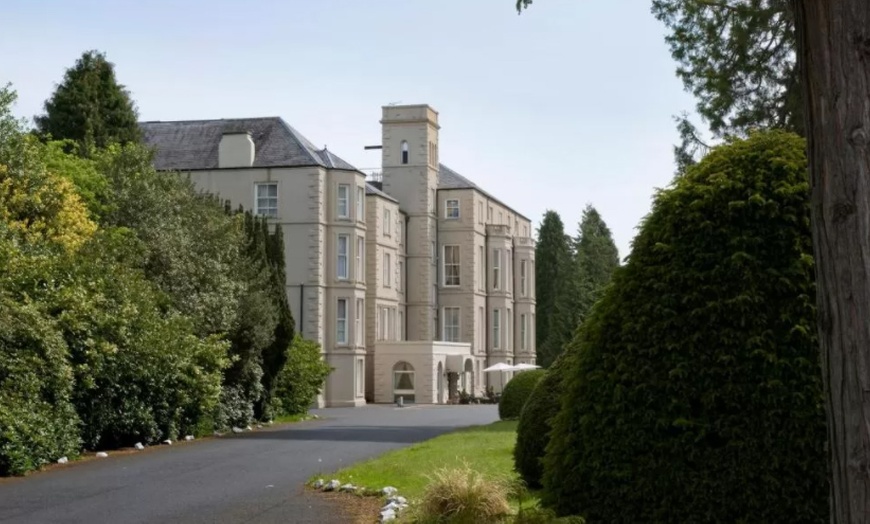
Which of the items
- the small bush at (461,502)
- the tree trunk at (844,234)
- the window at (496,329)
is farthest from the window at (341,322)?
the tree trunk at (844,234)

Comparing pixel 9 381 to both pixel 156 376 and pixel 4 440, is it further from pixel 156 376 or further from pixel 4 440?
pixel 156 376

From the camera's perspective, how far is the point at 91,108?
53.2 metres

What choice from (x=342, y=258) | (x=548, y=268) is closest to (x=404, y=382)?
(x=342, y=258)

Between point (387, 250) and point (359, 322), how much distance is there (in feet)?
23.1

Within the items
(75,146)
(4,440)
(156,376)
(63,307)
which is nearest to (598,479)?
(4,440)

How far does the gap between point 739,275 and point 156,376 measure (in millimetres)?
20378

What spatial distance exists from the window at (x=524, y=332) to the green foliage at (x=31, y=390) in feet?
205

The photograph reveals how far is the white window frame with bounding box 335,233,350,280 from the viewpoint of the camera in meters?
61.9

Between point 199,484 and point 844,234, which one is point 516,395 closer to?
point 199,484

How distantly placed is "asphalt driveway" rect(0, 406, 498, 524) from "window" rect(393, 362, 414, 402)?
37734mm

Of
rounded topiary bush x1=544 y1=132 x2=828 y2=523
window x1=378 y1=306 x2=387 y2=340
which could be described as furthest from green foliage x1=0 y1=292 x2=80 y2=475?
window x1=378 y1=306 x2=387 y2=340

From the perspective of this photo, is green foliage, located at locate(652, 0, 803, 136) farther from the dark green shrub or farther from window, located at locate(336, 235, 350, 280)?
window, located at locate(336, 235, 350, 280)

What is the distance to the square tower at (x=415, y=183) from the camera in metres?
73.0

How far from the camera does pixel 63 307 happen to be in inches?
941
